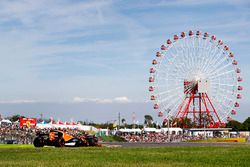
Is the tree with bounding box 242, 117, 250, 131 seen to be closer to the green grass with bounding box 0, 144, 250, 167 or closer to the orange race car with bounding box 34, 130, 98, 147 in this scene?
the orange race car with bounding box 34, 130, 98, 147

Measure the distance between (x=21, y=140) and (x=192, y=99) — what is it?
52.2 metres

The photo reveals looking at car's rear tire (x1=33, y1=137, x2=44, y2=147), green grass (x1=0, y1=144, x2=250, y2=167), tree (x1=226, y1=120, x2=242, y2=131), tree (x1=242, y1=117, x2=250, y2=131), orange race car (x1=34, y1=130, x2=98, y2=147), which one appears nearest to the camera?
green grass (x1=0, y1=144, x2=250, y2=167)

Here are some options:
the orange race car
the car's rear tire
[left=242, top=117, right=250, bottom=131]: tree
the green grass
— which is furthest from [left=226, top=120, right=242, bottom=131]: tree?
the green grass

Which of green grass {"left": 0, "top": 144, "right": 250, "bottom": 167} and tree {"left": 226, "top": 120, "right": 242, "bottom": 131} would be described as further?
tree {"left": 226, "top": 120, "right": 242, "bottom": 131}

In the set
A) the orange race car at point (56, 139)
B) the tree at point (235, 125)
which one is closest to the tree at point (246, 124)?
the tree at point (235, 125)

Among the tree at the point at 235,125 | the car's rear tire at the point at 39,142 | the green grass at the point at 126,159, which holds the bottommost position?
the green grass at the point at 126,159

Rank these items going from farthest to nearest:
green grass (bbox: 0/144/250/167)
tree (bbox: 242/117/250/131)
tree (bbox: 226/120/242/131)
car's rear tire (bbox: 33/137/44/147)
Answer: tree (bbox: 226/120/242/131), tree (bbox: 242/117/250/131), car's rear tire (bbox: 33/137/44/147), green grass (bbox: 0/144/250/167)

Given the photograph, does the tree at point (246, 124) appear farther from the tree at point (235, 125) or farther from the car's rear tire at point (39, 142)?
the car's rear tire at point (39, 142)

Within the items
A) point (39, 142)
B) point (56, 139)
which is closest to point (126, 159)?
point (56, 139)

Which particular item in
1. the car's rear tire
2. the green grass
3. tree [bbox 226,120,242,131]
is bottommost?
the green grass

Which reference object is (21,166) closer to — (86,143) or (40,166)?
(40,166)

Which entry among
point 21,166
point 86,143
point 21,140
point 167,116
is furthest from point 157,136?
point 21,166

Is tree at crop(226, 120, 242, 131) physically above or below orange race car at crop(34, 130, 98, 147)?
above

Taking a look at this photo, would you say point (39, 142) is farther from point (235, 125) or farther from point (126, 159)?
point (235, 125)
